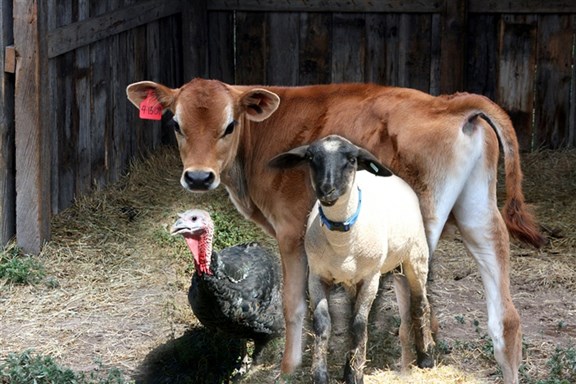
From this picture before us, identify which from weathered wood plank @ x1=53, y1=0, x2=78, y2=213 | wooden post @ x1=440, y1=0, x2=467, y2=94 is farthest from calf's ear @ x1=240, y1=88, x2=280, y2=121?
wooden post @ x1=440, y1=0, x2=467, y2=94

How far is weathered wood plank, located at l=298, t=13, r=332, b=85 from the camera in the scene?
12.6 metres

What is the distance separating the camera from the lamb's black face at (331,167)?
604 centimetres

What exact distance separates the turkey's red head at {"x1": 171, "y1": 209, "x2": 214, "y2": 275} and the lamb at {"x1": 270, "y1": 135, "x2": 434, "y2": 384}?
0.66 m

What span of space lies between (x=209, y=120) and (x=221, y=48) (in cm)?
585

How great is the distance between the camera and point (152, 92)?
7.59 metres

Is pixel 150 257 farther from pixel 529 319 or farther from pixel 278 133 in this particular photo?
pixel 529 319

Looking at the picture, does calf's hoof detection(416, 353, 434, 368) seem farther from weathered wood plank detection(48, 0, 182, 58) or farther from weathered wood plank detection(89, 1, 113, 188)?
weathered wood plank detection(89, 1, 113, 188)

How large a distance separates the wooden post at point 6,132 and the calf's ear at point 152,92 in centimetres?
203

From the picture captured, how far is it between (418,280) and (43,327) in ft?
9.09

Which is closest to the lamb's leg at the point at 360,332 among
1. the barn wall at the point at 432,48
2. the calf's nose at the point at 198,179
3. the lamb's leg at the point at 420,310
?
the lamb's leg at the point at 420,310

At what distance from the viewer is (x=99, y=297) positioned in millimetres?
8844

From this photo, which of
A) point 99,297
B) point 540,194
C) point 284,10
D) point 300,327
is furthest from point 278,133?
point 284,10

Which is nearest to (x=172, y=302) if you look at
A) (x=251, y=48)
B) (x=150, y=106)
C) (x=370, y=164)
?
(x=150, y=106)

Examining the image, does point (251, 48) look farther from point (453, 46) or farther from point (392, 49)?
point (453, 46)
